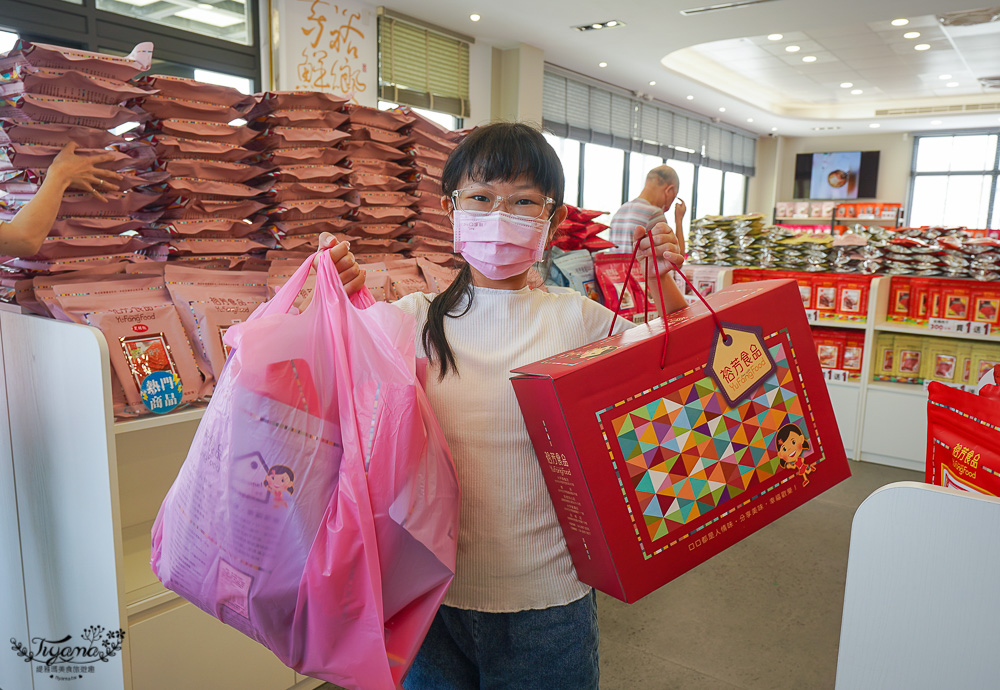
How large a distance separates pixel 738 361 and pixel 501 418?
32 centimetres

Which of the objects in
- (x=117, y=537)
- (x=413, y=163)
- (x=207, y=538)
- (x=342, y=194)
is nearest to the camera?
(x=207, y=538)

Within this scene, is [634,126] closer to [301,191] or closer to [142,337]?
[301,191]

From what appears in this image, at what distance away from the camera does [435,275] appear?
206cm

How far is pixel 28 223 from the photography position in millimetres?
1382

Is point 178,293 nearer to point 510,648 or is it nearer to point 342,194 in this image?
point 342,194

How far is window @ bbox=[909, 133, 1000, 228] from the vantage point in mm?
11422

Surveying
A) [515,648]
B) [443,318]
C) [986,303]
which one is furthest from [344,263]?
[986,303]

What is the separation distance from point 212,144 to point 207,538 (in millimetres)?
1219

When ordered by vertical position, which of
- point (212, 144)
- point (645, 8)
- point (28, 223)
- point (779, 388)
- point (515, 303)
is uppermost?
point (645, 8)

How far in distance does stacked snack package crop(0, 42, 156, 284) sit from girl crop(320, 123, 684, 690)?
93cm

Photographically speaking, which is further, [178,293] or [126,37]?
[126,37]

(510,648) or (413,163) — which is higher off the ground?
(413,163)

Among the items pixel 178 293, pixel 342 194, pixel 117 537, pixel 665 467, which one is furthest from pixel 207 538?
pixel 342 194

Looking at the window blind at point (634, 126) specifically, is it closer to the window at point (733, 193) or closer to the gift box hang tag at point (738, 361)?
the window at point (733, 193)
